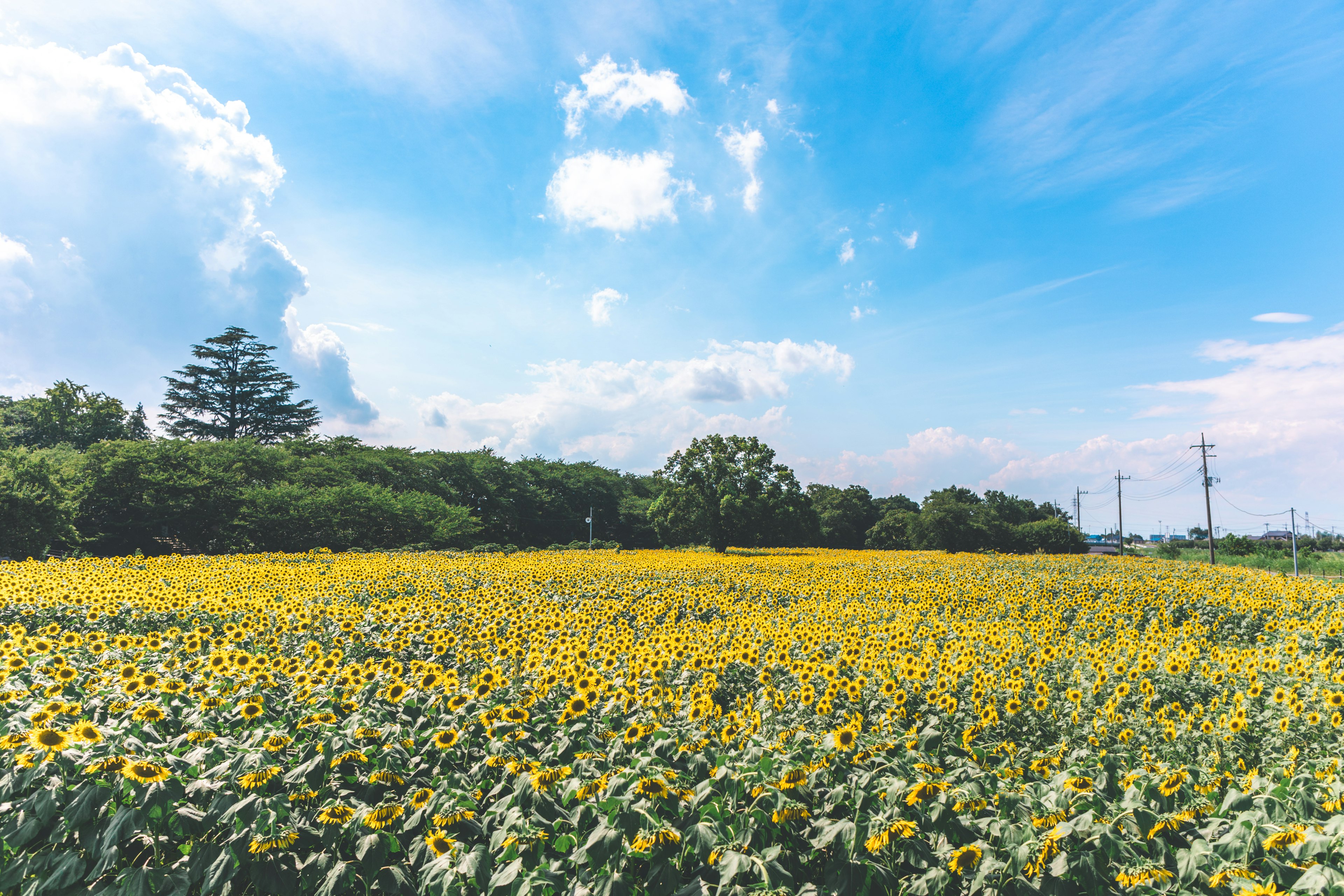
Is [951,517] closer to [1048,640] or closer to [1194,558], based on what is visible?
[1194,558]

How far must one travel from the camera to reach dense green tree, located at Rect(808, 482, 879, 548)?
56.3 meters

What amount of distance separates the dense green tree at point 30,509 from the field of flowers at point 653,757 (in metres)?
16.5

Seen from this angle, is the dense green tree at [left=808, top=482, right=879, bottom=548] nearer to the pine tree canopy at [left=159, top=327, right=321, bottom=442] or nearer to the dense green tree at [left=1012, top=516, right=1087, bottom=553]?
the dense green tree at [left=1012, top=516, right=1087, bottom=553]

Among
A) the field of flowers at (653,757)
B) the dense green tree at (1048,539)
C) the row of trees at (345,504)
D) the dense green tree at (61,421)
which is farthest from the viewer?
the dense green tree at (1048,539)

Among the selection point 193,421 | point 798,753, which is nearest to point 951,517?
point 798,753

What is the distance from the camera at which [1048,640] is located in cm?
720

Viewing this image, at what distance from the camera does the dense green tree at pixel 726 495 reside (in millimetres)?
29719

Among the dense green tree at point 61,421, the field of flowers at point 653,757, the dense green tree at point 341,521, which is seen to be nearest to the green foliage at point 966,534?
the dense green tree at point 341,521

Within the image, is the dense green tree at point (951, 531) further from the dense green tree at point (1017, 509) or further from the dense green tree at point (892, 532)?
the dense green tree at point (1017, 509)

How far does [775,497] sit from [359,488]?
2046 centimetres

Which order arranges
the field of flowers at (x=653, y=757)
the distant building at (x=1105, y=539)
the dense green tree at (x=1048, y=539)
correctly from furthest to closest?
the distant building at (x=1105, y=539) → the dense green tree at (x=1048, y=539) → the field of flowers at (x=653, y=757)

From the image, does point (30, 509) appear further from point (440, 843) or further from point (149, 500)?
point (440, 843)

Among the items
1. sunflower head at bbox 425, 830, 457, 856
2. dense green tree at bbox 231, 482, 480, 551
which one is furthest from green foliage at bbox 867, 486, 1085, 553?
sunflower head at bbox 425, 830, 457, 856

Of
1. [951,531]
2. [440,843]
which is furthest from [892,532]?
[440,843]
